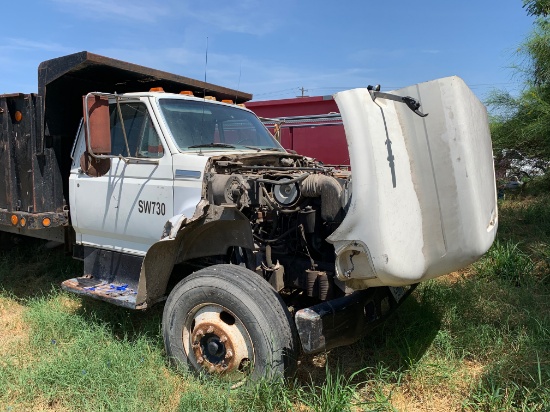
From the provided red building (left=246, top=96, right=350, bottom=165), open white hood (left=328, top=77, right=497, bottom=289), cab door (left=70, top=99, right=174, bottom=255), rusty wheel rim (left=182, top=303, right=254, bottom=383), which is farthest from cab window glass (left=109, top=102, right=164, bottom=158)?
red building (left=246, top=96, right=350, bottom=165)

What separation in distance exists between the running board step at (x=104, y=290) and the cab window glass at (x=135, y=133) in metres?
1.17

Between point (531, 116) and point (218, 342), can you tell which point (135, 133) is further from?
point (531, 116)

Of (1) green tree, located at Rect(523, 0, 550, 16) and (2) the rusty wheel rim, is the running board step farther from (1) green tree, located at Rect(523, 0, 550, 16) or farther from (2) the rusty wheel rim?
(1) green tree, located at Rect(523, 0, 550, 16)

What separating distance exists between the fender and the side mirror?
2.60 ft

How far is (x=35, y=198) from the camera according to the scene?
4.48 meters

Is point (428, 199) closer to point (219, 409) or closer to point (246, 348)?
point (246, 348)

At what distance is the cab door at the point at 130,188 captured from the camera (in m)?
3.91

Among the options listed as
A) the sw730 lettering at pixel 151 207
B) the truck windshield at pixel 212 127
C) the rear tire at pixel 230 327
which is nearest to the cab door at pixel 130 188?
the sw730 lettering at pixel 151 207

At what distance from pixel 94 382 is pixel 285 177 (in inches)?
76.9

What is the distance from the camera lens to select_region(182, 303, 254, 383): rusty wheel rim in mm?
3182

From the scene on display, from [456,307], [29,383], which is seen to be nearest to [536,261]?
[456,307]

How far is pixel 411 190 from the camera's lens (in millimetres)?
2730

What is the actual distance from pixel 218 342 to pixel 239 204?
974mm

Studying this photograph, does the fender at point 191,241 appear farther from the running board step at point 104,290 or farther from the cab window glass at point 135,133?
the cab window glass at point 135,133
